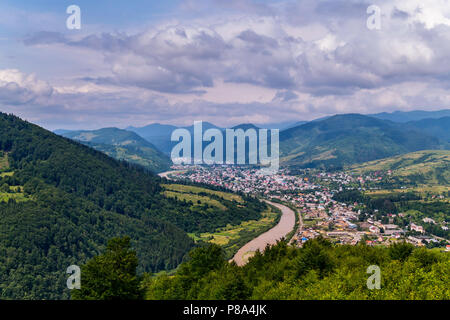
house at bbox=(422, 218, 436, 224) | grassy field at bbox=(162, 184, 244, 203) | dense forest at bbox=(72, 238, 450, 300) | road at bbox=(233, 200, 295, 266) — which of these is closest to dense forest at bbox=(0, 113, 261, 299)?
grassy field at bbox=(162, 184, 244, 203)

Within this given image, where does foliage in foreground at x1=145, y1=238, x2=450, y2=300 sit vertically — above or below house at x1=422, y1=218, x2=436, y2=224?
above

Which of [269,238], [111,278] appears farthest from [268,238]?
[111,278]

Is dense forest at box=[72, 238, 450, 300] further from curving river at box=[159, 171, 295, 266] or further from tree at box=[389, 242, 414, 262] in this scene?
curving river at box=[159, 171, 295, 266]

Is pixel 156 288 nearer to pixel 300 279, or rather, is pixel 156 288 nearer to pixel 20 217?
pixel 300 279

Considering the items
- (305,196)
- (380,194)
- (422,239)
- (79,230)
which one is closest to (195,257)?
(79,230)

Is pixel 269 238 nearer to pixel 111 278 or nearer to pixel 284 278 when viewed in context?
pixel 284 278
